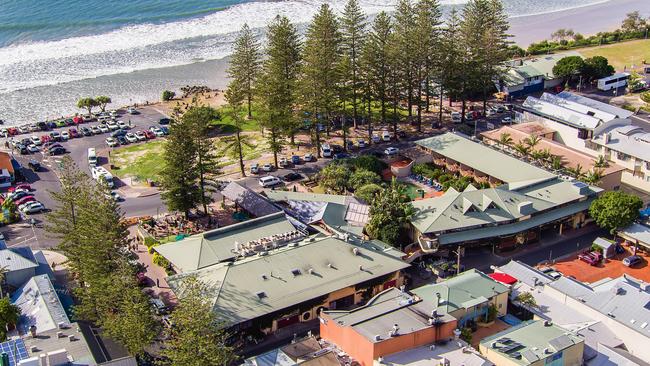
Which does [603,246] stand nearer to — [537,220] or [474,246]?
[537,220]

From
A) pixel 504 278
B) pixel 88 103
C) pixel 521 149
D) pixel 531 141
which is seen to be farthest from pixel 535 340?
pixel 88 103

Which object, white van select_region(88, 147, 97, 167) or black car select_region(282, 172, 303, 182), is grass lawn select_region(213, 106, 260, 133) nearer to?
white van select_region(88, 147, 97, 167)

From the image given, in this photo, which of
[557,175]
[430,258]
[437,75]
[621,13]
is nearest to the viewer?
[430,258]

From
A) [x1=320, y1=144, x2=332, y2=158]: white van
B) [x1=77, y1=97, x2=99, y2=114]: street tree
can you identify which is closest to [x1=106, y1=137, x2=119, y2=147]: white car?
[x1=77, y1=97, x2=99, y2=114]: street tree

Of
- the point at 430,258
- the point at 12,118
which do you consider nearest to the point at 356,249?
the point at 430,258

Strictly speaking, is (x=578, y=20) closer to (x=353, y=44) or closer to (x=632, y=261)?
(x=353, y=44)

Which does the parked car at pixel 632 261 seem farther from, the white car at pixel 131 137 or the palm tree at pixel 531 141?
the white car at pixel 131 137
